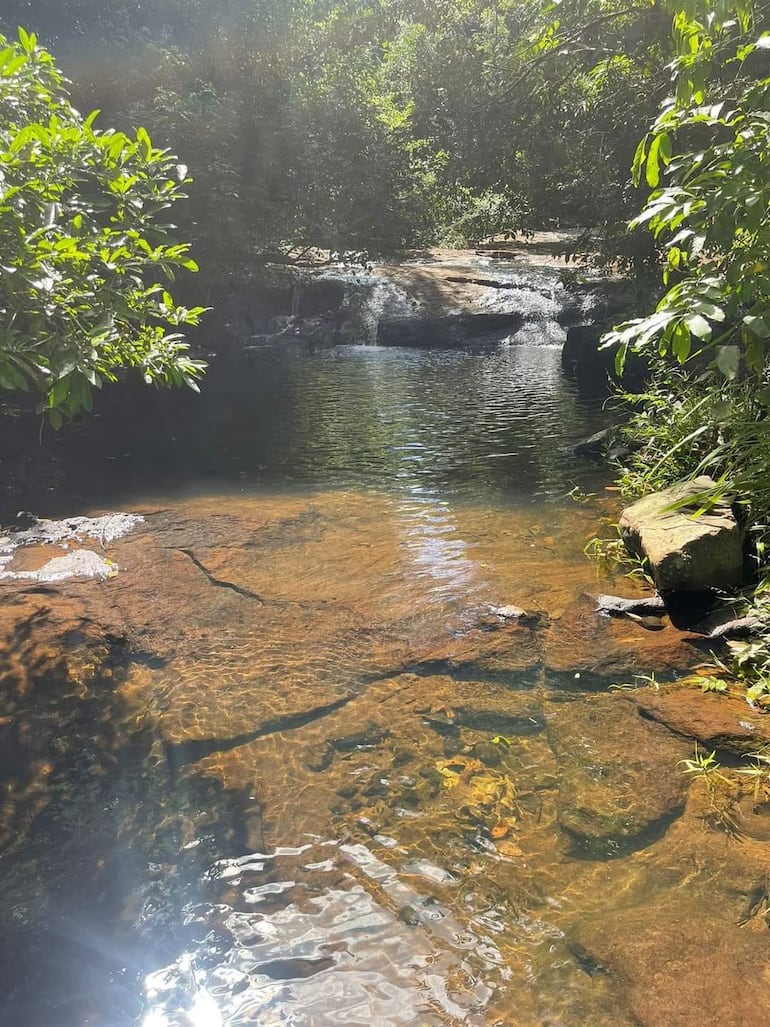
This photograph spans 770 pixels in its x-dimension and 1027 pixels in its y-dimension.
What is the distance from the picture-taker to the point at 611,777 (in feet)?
9.83

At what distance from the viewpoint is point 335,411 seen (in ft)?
38.4

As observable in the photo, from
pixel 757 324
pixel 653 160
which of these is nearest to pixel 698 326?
pixel 757 324

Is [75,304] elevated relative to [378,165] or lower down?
lower down

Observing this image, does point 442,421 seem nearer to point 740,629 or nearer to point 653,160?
point 740,629

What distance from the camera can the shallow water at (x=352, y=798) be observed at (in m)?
2.20

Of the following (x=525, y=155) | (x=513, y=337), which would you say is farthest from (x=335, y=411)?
(x=513, y=337)

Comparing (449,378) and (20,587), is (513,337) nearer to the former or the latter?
(449,378)

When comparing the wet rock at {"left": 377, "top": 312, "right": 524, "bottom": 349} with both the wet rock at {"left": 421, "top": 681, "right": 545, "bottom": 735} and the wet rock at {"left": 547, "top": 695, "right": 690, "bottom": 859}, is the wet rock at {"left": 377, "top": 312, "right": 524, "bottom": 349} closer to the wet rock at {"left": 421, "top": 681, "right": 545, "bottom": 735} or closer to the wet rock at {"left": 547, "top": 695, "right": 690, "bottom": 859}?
the wet rock at {"left": 421, "top": 681, "right": 545, "bottom": 735}

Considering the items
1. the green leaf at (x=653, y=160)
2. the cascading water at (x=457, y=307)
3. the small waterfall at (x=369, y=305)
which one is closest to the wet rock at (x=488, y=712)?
the green leaf at (x=653, y=160)

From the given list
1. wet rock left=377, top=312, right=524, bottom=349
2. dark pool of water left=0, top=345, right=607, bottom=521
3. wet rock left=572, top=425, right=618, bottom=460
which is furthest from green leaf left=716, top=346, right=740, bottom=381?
wet rock left=377, top=312, right=524, bottom=349

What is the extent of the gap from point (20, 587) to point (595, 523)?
455 cm

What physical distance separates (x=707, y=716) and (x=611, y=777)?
2.28 ft

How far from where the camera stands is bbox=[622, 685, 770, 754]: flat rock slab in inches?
125

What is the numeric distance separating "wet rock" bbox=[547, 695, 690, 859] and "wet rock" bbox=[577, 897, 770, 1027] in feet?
1.07
